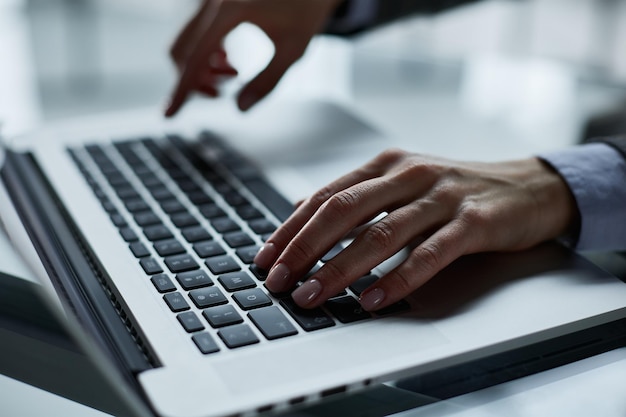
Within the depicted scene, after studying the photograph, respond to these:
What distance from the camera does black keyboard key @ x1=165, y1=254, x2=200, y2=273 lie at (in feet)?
1.67

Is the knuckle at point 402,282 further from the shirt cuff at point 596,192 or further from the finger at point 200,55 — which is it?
the finger at point 200,55

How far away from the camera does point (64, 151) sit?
0.74m

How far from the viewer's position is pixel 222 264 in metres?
0.52

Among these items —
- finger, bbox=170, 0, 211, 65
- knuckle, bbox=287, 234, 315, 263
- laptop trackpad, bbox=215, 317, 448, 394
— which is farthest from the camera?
finger, bbox=170, 0, 211, 65

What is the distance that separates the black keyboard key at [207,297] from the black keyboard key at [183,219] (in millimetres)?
120

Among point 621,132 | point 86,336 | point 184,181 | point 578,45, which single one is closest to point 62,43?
point 184,181

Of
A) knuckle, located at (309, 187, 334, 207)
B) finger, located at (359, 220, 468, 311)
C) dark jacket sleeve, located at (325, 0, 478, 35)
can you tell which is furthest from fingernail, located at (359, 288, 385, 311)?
dark jacket sleeve, located at (325, 0, 478, 35)

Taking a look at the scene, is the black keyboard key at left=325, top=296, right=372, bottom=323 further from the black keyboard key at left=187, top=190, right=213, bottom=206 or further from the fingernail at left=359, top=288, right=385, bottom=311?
the black keyboard key at left=187, top=190, right=213, bottom=206

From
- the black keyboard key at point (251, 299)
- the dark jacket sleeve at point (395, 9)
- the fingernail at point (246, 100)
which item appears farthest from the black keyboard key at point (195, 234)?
the dark jacket sleeve at point (395, 9)

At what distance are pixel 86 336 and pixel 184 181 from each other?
0.96ft

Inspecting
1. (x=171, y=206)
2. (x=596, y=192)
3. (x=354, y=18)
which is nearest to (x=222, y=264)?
(x=171, y=206)

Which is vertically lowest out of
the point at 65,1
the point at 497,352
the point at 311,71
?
the point at 497,352

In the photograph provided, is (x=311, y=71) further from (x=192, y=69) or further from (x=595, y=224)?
(x=595, y=224)

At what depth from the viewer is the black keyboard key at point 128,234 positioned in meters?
0.56
